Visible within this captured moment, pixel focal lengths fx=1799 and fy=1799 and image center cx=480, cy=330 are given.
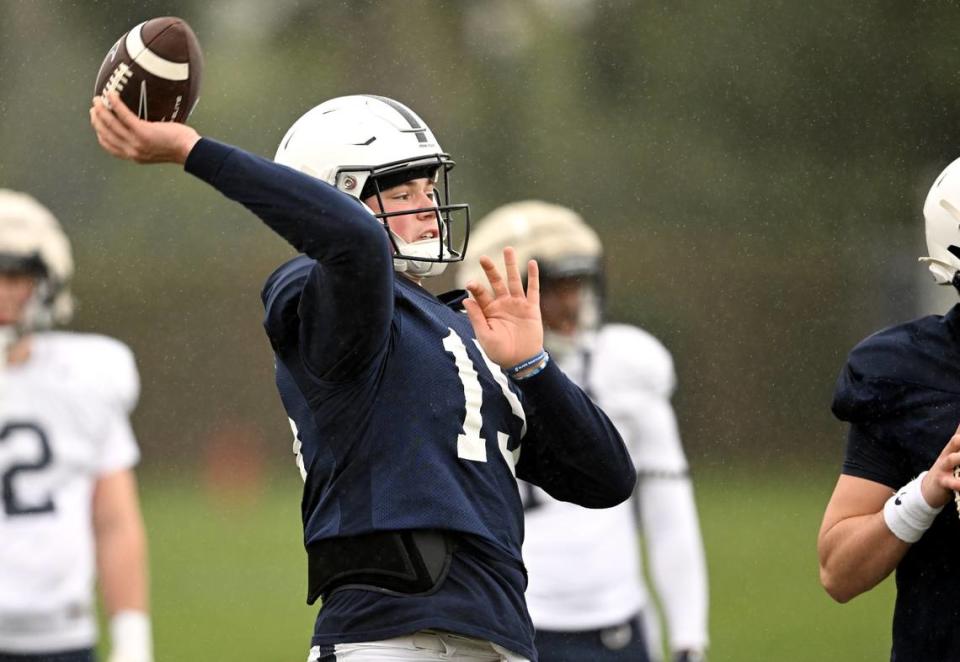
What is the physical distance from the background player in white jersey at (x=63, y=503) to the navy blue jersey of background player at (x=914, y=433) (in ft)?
6.39

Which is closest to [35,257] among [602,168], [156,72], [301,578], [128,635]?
[128,635]

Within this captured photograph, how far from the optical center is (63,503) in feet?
13.5

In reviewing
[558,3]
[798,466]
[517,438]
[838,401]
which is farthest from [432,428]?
[558,3]

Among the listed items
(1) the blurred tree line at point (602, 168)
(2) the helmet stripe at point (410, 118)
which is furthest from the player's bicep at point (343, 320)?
(1) the blurred tree line at point (602, 168)

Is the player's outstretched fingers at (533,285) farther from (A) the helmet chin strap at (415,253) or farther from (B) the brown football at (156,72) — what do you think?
(B) the brown football at (156,72)

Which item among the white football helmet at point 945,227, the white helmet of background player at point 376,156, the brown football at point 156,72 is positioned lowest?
the white football helmet at point 945,227

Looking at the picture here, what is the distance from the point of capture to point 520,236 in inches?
192

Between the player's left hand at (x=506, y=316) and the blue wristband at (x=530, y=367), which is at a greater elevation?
the player's left hand at (x=506, y=316)

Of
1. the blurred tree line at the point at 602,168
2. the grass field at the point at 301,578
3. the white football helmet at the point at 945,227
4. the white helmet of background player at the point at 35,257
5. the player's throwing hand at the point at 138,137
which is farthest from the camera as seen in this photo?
the blurred tree line at the point at 602,168

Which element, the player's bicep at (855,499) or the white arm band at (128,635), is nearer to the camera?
the player's bicep at (855,499)

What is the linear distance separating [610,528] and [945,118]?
588 inches

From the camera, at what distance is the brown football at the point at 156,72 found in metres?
2.51

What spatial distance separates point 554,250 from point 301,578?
39.1 feet

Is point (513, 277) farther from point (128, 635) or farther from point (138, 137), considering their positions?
point (128, 635)
